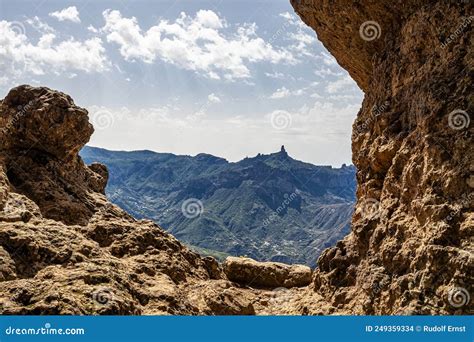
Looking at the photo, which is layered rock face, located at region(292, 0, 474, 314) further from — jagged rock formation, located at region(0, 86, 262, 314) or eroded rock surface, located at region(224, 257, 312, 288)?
eroded rock surface, located at region(224, 257, 312, 288)

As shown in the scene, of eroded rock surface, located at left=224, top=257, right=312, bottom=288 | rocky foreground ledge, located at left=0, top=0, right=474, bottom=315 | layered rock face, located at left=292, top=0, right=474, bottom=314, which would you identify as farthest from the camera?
eroded rock surface, located at left=224, top=257, right=312, bottom=288

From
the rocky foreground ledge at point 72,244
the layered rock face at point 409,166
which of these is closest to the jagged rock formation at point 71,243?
the rocky foreground ledge at point 72,244

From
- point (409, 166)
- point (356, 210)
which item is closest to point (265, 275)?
point (356, 210)

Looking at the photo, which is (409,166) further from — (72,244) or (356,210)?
(72,244)

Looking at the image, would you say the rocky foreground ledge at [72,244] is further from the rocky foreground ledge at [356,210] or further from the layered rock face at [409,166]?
the layered rock face at [409,166]

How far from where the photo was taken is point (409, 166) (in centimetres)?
1573

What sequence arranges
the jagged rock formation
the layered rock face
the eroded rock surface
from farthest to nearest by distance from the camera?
the eroded rock surface < the layered rock face < the jagged rock formation

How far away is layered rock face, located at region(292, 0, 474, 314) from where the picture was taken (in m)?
13.0

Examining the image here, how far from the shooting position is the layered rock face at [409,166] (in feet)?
42.5

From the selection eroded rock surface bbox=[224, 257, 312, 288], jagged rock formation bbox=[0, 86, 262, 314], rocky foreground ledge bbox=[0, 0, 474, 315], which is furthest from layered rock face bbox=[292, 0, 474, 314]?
eroded rock surface bbox=[224, 257, 312, 288]

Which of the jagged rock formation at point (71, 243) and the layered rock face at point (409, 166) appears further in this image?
the layered rock face at point (409, 166)

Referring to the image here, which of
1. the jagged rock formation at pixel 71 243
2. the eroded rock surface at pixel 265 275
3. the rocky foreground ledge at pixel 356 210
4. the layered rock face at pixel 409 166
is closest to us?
the jagged rock formation at pixel 71 243

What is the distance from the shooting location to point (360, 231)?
57.6ft

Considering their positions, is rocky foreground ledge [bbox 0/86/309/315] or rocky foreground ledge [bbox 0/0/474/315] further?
rocky foreground ledge [bbox 0/0/474/315]
